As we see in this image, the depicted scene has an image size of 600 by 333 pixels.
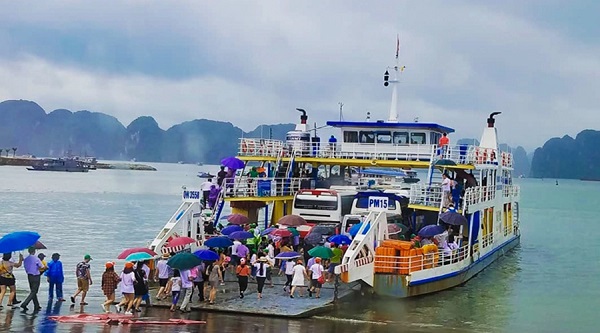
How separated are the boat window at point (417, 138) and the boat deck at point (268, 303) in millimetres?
10428

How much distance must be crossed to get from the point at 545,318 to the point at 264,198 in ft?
34.5


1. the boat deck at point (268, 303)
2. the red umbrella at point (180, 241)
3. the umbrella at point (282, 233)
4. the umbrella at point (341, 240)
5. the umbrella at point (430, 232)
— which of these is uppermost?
the umbrella at point (430, 232)

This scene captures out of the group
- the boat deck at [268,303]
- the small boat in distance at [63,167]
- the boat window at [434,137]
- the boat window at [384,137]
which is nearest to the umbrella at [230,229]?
the boat deck at [268,303]

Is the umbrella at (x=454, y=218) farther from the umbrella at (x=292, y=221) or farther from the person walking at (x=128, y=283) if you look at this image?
the person walking at (x=128, y=283)

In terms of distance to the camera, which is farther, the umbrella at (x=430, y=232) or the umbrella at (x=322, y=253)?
the umbrella at (x=430, y=232)

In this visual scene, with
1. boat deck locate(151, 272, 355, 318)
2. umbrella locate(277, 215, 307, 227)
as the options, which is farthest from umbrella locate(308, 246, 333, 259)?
umbrella locate(277, 215, 307, 227)

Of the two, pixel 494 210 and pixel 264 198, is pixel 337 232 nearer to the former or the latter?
pixel 264 198

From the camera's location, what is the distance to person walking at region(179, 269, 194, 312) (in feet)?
60.6

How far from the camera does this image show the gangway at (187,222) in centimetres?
2244

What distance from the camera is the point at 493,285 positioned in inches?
1160

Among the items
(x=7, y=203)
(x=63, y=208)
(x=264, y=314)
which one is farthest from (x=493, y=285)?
(x=7, y=203)

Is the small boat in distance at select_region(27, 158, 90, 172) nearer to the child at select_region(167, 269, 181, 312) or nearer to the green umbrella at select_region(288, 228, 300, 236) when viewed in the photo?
the green umbrella at select_region(288, 228, 300, 236)

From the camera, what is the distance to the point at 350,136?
31812 millimetres

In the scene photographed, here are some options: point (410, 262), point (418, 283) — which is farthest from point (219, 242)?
point (418, 283)
